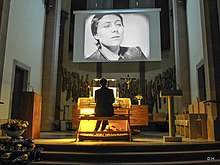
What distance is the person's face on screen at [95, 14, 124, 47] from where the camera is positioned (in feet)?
41.6

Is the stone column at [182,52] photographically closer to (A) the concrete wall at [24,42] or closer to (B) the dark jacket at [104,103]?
(B) the dark jacket at [104,103]

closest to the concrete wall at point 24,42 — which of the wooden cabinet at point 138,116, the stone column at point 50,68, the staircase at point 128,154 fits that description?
the stone column at point 50,68

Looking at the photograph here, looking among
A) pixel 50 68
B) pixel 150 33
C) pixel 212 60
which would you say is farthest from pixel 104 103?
pixel 150 33

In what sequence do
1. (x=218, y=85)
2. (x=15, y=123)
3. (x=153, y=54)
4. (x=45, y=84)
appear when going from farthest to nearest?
(x=153, y=54), (x=45, y=84), (x=218, y=85), (x=15, y=123)

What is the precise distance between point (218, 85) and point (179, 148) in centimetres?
256

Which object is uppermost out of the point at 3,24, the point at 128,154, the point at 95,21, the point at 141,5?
the point at 141,5

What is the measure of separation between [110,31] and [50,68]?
3827mm

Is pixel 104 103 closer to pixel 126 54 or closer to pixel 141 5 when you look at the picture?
pixel 126 54

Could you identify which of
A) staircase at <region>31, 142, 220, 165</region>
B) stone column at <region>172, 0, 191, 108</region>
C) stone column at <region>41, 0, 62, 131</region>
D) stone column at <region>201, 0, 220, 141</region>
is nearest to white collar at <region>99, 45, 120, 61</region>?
stone column at <region>41, 0, 62, 131</region>

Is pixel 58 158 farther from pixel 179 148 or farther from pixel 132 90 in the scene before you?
pixel 132 90

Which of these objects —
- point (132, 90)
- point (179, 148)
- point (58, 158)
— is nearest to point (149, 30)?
point (132, 90)

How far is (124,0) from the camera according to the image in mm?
15641

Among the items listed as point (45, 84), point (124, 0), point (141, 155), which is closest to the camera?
point (141, 155)

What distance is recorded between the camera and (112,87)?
8.91 metres
